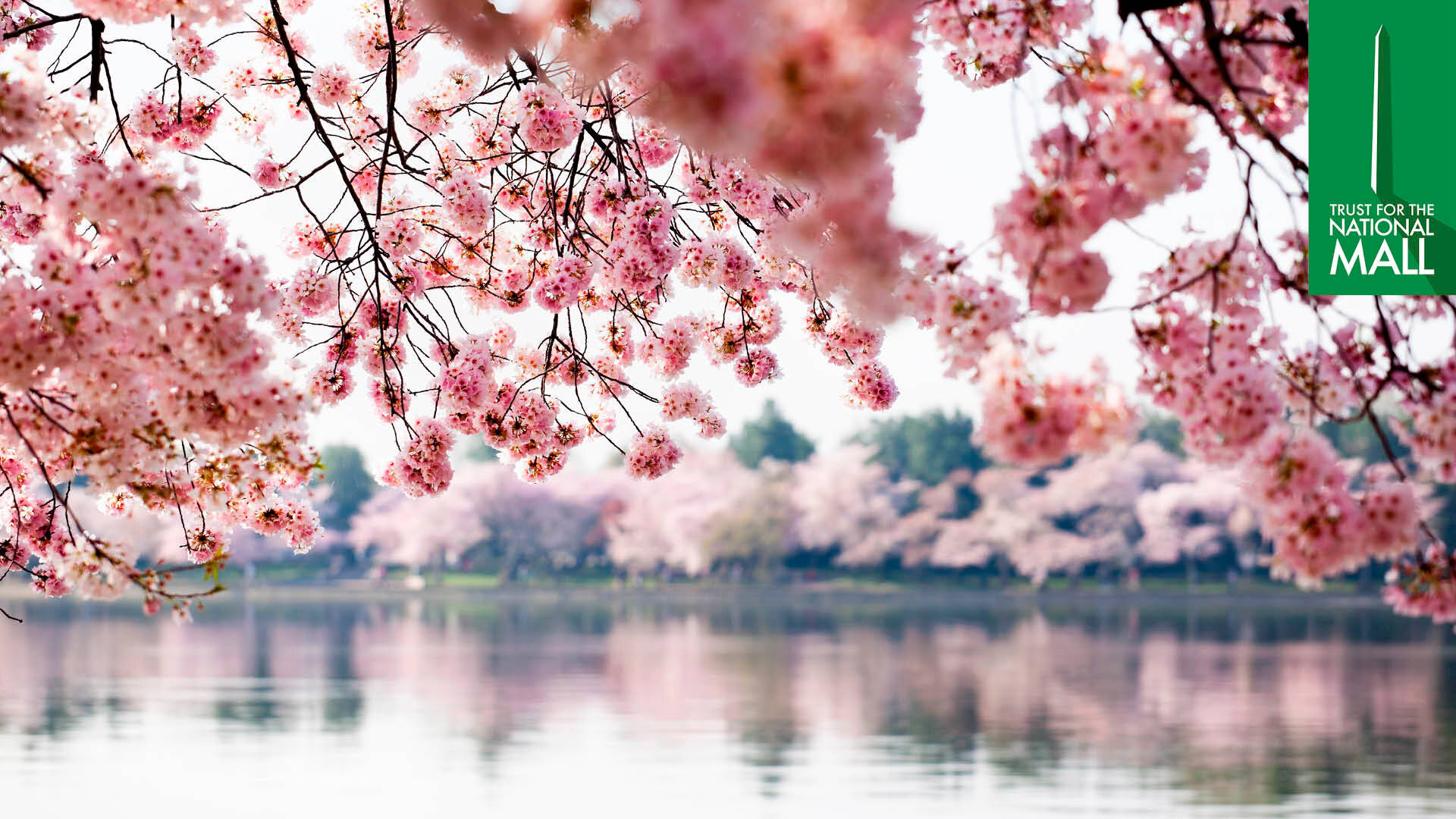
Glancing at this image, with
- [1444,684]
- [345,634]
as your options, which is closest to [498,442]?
[1444,684]

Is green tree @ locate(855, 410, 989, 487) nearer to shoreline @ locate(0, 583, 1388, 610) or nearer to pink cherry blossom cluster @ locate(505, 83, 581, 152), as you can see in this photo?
shoreline @ locate(0, 583, 1388, 610)

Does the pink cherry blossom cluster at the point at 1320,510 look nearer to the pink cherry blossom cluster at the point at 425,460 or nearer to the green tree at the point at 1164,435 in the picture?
the pink cherry blossom cluster at the point at 425,460

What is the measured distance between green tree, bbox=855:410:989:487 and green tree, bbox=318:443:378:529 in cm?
2823

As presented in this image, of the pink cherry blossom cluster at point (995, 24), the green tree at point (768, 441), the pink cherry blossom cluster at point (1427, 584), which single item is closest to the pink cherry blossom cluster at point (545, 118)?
the pink cherry blossom cluster at point (995, 24)

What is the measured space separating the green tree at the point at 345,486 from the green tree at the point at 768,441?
20467 millimetres

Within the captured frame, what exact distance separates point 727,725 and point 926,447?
4781 centimetres

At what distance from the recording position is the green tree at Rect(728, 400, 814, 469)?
76.4 metres

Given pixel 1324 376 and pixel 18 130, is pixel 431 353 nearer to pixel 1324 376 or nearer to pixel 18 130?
pixel 18 130

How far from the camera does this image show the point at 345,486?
263 ft

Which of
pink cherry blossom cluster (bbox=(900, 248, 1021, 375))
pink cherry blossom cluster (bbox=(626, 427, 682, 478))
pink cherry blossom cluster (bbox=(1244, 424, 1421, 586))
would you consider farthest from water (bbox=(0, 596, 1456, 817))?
pink cherry blossom cluster (bbox=(900, 248, 1021, 375))

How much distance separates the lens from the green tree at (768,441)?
76.4m

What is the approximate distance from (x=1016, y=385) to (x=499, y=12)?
197 centimetres

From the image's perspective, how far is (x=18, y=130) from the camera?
156 inches

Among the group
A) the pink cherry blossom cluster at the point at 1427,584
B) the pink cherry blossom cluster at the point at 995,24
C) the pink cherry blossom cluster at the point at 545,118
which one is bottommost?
the pink cherry blossom cluster at the point at 1427,584
